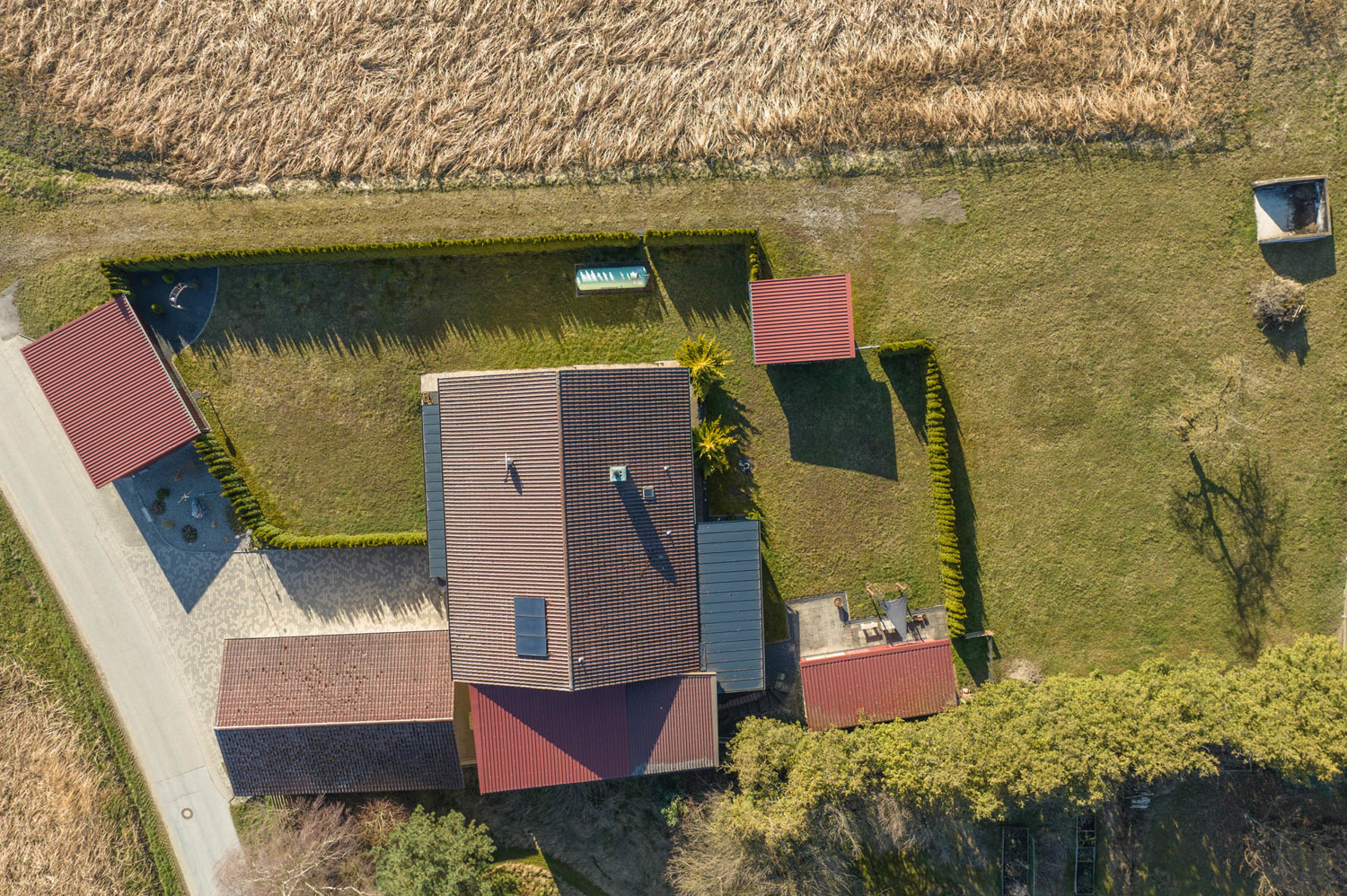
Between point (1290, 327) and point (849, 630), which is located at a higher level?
point (1290, 327)

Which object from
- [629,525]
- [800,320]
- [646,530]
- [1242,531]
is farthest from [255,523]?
[1242,531]

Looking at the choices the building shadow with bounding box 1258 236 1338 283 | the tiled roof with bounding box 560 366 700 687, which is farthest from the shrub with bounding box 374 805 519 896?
the building shadow with bounding box 1258 236 1338 283

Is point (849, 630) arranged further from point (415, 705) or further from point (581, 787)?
point (415, 705)

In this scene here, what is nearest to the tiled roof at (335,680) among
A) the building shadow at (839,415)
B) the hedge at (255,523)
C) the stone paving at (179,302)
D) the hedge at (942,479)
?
the hedge at (255,523)

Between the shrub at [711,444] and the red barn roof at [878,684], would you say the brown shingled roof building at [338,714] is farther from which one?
the red barn roof at [878,684]

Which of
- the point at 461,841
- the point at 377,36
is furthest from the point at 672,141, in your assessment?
the point at 461,841

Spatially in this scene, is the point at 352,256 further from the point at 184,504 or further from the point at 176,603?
the point at 176,603

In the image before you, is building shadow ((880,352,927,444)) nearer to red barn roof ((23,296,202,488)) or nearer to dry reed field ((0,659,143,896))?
red barn roof ((23,296,202,488))
